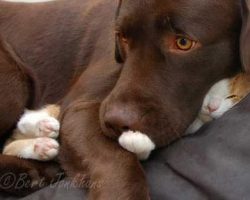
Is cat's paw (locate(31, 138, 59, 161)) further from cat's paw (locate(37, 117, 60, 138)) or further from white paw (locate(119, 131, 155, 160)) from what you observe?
white paw (locate(119, 131, 155, 160))

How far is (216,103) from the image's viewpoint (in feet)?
5.66

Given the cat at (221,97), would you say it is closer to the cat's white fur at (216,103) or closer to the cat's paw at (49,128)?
the cat's white fur at (216,103)

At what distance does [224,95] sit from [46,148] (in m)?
0.55

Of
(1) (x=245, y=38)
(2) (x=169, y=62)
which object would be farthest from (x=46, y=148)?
(1) (x=245, y=38)

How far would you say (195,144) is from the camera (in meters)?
1.65

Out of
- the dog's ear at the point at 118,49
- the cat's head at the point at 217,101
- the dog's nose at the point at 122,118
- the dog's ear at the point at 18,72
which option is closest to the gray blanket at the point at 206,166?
the cat's head at the point at 217,101

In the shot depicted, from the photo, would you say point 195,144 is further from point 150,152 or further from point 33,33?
point 33,33

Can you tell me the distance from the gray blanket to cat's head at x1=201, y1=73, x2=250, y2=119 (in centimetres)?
5

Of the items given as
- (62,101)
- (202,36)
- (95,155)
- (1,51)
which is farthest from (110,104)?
(1,51)

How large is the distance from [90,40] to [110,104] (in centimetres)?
56

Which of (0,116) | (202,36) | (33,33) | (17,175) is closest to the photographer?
(202,36)

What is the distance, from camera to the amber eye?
5.38 feet

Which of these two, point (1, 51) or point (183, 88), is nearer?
point (183, 88)

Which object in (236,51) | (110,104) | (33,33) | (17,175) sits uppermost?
(236,51)
